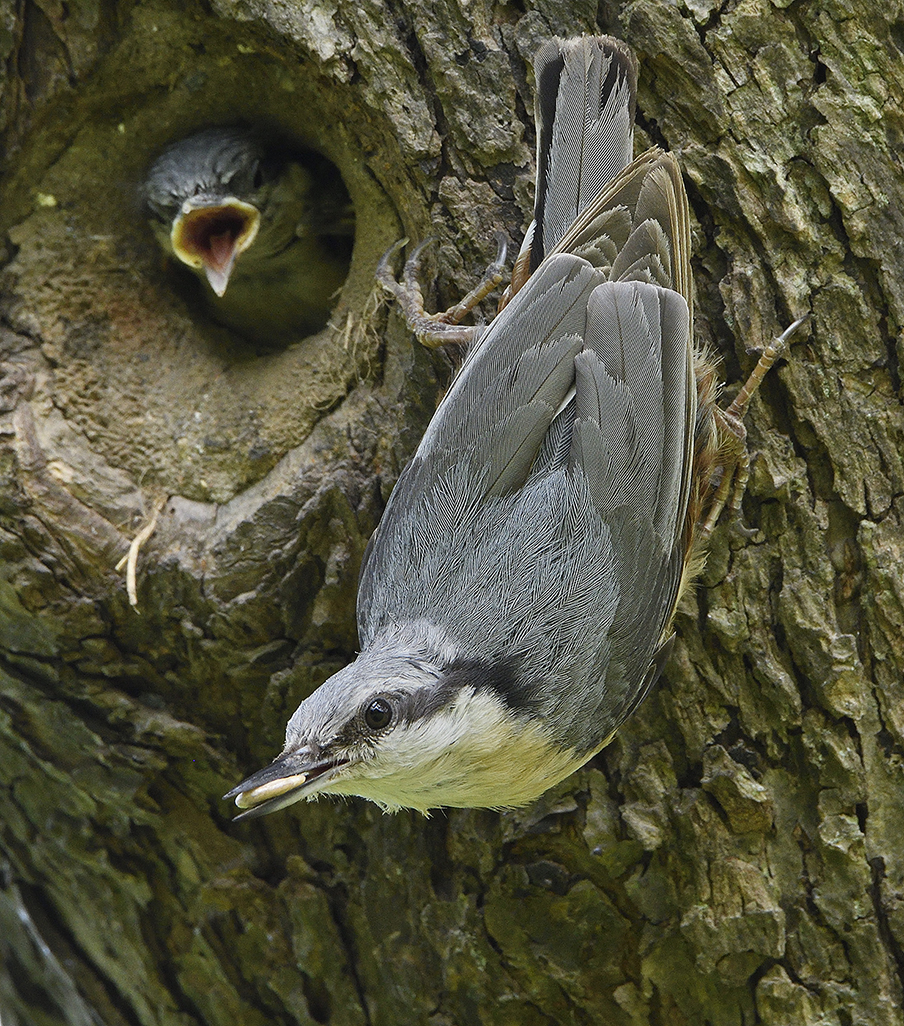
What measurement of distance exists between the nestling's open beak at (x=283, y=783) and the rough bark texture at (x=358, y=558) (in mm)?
Result: 668

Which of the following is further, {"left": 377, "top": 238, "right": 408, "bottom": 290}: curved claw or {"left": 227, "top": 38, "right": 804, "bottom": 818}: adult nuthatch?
{"left": 377, "top": 238, "right": 408, "bottom": 290}: curved claw

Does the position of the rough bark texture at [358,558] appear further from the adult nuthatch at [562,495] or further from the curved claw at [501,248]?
the adult nuthatch at [562,495]

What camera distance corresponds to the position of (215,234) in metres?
3.11

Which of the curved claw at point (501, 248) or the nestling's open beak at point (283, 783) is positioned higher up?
the curved claw at point (501, 248)

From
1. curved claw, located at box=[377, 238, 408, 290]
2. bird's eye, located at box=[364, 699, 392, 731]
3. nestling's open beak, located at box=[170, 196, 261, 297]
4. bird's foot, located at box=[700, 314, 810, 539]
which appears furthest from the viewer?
nestling's open beak, located at box=[170, 196, 261, 297]

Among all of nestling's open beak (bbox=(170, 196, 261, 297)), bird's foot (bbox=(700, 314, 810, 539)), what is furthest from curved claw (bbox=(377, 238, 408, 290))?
bird's foot (bbox=(700, 314, 810, 539))

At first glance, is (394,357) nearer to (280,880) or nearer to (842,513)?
(842,513)

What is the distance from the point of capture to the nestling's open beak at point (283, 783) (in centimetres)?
169

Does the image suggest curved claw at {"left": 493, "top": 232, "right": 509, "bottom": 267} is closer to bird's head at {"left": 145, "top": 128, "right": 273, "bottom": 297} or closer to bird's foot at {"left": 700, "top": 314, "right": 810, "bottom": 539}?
bird's foot at {"left": 700, "top": 314, "right": 810, "bottom": 539}

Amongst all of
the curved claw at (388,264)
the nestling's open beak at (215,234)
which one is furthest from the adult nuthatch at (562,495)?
the nestling's open beak at (215,234)

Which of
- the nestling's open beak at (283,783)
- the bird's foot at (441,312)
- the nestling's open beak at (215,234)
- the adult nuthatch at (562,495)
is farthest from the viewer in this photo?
the nestling's open beak at (215,234)

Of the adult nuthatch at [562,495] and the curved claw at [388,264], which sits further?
the curved claw at [388,264]

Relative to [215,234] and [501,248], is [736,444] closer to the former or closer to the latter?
[501,248]

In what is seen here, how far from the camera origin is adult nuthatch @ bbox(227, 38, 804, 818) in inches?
76.9
